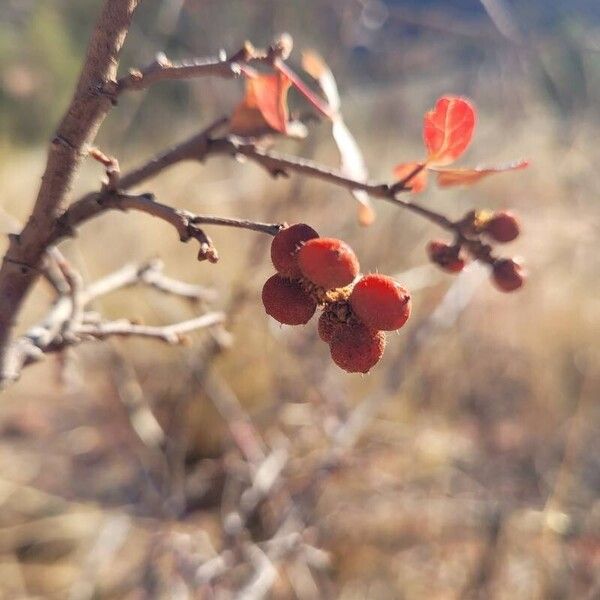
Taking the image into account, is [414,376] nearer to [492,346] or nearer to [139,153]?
[492,346]

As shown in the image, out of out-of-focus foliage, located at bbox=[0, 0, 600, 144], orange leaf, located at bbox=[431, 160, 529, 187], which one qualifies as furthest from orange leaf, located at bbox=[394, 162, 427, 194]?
out-of-focus foliage, located at bbox=[0, 0, 600, 144]

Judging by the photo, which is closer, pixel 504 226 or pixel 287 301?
pixel 287 301

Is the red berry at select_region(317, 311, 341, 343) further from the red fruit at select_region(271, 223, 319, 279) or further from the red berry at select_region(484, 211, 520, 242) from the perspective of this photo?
the red berry at select_region(484, 211, 520, 242)

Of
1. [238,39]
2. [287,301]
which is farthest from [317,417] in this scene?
[238,39]

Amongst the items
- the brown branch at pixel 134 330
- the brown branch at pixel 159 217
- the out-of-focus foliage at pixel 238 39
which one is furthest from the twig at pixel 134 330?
the out-of-focus foliage at pixel 238 39

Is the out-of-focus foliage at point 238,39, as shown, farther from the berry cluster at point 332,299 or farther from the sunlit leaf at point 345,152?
the berry cluster at point 332,299

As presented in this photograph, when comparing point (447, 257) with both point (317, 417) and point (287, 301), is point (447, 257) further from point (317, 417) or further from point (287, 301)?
point (317, 417)
